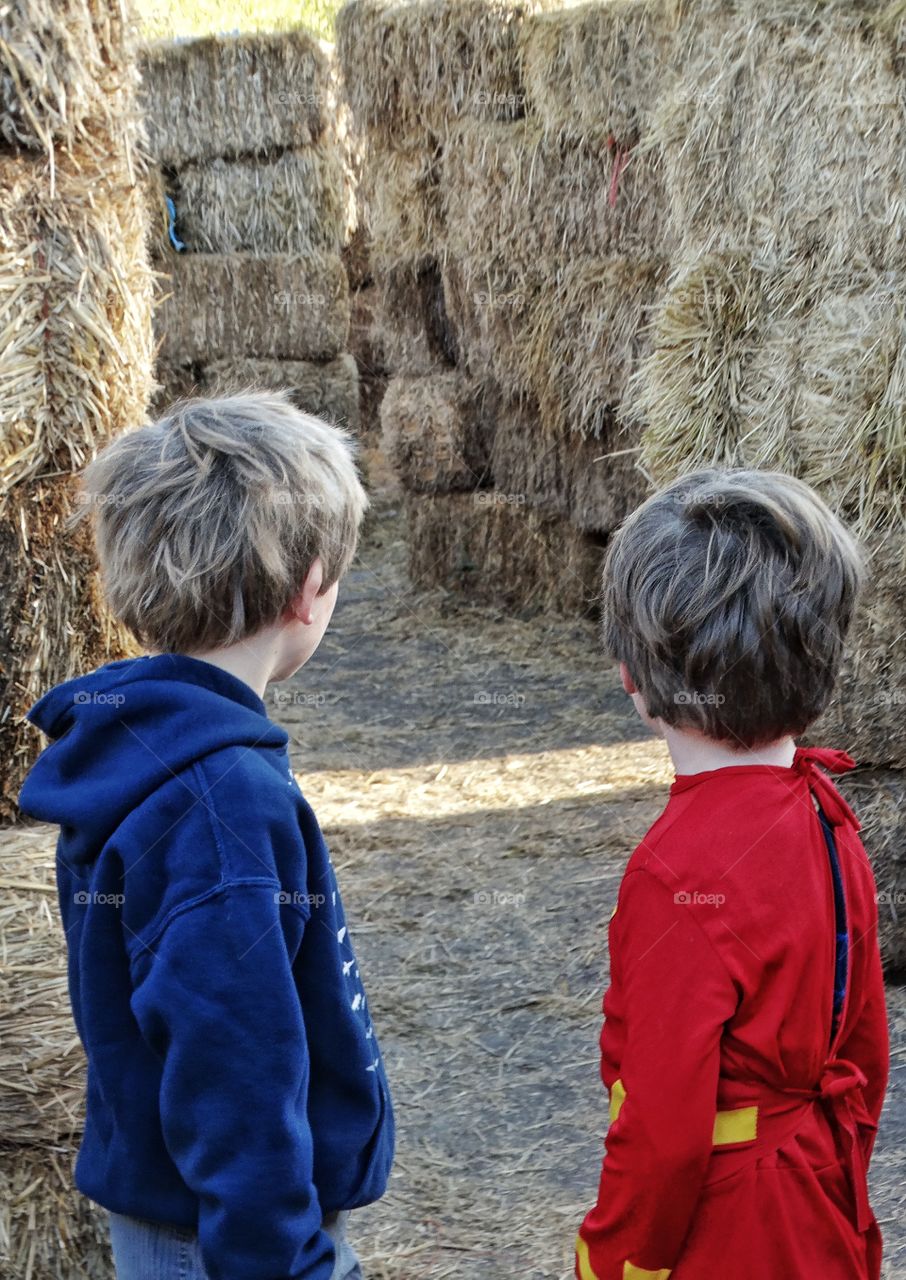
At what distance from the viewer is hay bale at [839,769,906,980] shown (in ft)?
10.5

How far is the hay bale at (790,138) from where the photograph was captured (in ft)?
9.89

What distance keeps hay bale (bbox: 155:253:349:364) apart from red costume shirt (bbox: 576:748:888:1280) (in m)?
7.05

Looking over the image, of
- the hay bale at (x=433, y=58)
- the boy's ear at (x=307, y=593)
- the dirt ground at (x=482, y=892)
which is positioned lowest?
the dirt ground at (x=482, y=892)

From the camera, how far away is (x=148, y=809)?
1291 mm

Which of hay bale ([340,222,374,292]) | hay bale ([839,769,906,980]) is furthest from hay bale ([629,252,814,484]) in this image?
hay bale ([340,222,374,292])

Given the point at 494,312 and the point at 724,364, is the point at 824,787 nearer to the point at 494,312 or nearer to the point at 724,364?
the point at 724,364

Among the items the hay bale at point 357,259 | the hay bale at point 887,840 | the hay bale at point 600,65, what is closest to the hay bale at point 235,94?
the hay bale at point 357,259

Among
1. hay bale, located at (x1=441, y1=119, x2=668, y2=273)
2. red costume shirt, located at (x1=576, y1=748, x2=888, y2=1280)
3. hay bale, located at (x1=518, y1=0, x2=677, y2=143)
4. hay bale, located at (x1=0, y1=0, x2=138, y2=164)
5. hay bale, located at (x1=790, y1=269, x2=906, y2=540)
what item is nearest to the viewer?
red costume shirt, located at (x1=576, y1=748, x2=888, y2=1280)

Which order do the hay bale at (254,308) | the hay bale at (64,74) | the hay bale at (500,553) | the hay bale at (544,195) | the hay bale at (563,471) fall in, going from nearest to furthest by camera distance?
the hay bale at (64,74) < the hay bale at (544,195) < the hay bale at (563,471) < the hay bale at (500,553) < the hay bale at (254,308)

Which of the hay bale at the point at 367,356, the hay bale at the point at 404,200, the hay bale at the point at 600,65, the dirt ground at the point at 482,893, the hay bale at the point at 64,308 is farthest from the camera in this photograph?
the hay bale at the point at 367,356

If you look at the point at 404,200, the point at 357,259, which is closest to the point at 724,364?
the point at 404,200

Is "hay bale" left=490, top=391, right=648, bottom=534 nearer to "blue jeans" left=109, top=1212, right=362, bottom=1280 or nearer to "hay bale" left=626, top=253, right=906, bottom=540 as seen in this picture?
"hay bale" left=626, top=253, right=906, bottom=540

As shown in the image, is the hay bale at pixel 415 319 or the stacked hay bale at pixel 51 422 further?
the hay bale at pixel 415 319

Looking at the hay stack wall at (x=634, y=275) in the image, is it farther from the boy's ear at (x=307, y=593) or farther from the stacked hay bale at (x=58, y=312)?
the boy's ear at (x=307, y=593)
